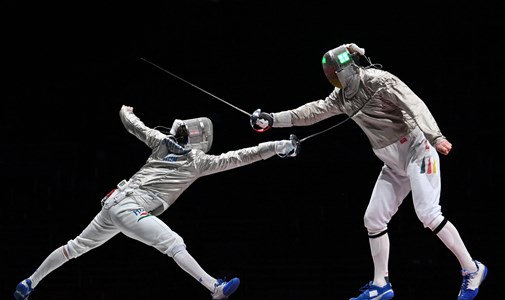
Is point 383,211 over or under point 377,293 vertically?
over

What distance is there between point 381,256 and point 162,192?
47.2 inches

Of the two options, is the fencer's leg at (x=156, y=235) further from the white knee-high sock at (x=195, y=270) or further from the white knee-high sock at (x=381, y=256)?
the white knee-high sock at (x=381, y=256)

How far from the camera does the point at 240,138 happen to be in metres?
4.91

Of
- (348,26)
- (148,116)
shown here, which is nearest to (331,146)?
(348,26)

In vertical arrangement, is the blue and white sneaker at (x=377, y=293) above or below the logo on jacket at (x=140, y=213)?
below

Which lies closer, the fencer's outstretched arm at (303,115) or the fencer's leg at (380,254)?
the fencer's leg at (380,254)

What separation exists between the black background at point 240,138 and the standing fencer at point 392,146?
3.31 ft

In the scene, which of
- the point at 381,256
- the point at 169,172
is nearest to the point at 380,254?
the point at 381,256

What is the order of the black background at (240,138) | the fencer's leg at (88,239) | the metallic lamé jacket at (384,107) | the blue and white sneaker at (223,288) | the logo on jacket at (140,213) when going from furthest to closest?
the black background at (240,138), the fencer's leg at (88,239), the logo on jacket at (140,213), the blue and white sneaker at (223,288), the metallic lamé jacket at (384,107)

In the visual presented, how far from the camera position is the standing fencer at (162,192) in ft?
11.2

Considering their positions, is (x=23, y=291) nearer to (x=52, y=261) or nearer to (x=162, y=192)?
(x=52, y=261)

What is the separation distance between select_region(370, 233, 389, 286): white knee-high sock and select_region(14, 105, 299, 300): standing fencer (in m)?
0.61

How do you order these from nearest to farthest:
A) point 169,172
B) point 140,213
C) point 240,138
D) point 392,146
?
point 392,146, point 140,213, point 169,172, point 240,138

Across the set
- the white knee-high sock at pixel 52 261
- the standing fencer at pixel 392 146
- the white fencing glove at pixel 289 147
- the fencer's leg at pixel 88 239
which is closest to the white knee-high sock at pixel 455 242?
the standing fencer at pixel 392 146
